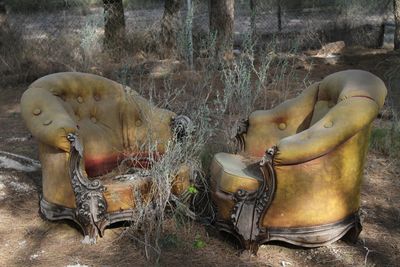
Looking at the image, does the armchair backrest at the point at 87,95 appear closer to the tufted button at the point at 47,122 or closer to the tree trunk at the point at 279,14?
the tufted button at the point at 47,122

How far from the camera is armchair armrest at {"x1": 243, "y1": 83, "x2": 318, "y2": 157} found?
4.36m

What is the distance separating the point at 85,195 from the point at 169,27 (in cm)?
646

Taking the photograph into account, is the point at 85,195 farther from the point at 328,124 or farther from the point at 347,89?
the point at 347,89

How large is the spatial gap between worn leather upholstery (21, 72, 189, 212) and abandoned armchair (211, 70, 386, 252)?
0.56 meters

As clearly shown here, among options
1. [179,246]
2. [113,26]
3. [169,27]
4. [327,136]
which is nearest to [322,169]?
[327,136]

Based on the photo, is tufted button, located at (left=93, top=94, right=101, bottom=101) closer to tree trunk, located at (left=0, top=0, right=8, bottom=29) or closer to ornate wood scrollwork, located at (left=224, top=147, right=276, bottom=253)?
ornate wood scrollwork, located at (left=224, top=147, right=276, bottom=253)

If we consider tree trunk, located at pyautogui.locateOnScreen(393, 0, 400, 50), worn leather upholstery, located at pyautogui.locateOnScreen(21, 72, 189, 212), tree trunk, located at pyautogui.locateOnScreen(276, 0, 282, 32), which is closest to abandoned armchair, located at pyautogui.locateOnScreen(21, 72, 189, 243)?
worn leather upholstery, located at pyautogui.locateOnScreen(21, 72, 189, 212)

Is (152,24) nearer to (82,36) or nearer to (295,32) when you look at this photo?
(82,36)

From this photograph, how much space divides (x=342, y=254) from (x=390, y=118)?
3205 millimetres

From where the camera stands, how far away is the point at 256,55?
9.63 meters

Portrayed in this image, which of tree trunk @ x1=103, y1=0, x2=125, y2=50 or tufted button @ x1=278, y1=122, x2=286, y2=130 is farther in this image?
tree trunk @ x1=103, y1=0, x2=125, y2=50

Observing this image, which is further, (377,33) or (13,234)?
(377,33)

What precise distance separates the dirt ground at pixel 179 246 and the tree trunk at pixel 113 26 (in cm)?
527

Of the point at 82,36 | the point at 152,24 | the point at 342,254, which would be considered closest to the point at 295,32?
the point at 152,24
